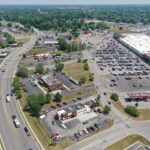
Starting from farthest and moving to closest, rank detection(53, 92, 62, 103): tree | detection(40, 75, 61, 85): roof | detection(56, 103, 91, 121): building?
1. detection(40, 75, 61, 85): roof
2. detection(53, 92, 62, 103): tree
3. detection(56, 103, 91, 121): building

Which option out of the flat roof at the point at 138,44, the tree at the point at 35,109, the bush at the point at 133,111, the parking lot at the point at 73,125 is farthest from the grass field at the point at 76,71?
the flat roof at the point at 138,44

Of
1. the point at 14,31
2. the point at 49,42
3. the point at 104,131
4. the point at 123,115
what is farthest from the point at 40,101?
the point at 14,31

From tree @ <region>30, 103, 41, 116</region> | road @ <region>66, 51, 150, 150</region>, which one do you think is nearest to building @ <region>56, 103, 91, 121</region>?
tree @ <region>30, 103, 41, 116</region>

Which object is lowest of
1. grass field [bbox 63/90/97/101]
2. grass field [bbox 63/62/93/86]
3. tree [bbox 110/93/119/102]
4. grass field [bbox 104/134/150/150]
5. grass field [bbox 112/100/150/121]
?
grass field [bbox 104/134/150/150]

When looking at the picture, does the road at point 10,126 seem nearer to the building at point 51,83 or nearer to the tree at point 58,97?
the tree at point 58,97

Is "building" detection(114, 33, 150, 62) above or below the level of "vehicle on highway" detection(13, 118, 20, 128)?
above

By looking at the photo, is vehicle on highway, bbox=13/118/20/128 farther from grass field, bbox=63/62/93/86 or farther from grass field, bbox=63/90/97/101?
grass field, bbox=63/62/93/86

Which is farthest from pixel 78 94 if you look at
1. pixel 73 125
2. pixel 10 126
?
pixel 10 126

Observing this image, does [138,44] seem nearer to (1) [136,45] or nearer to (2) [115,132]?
(1) [136,45]
